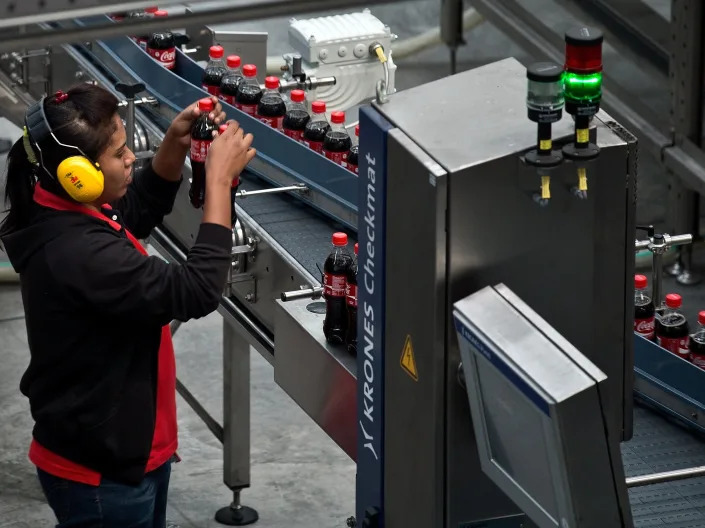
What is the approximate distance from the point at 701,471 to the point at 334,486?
9.18ft

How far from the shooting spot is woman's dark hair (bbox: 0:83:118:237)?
315cm

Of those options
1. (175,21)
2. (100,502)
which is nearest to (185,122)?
(100,502)

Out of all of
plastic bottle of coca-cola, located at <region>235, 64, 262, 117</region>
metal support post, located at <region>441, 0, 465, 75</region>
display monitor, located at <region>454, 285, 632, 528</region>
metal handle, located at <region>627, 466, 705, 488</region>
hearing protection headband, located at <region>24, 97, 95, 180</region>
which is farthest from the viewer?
metal support post, located at <region>441, 0, 465, 75</region>

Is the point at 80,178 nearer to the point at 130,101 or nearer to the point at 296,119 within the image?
the point at 130,101

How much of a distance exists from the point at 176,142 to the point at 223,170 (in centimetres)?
42

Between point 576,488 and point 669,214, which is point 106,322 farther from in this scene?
point 669,214

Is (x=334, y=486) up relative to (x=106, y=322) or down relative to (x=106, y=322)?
down

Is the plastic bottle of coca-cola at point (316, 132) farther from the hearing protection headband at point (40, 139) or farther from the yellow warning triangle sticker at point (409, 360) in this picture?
the yellow warning triangle sticker at point (409, 360)

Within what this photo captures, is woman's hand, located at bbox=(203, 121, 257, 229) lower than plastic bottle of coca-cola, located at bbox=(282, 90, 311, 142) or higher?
higher

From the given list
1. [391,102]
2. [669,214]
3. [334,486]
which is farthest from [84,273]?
[669,214]

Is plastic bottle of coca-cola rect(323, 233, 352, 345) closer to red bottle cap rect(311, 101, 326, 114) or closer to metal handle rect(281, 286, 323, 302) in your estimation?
metal handle rect(281, 286, 323, 302)

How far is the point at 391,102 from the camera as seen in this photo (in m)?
2.91

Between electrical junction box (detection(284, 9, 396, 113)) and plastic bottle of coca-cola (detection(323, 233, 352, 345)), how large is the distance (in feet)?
6.01

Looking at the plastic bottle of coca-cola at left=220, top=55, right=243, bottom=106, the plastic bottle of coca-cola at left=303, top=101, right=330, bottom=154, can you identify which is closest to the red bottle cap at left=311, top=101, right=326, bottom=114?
the plastic bottle of coca-cola at left=303, top=101, right=330, bottom=154
